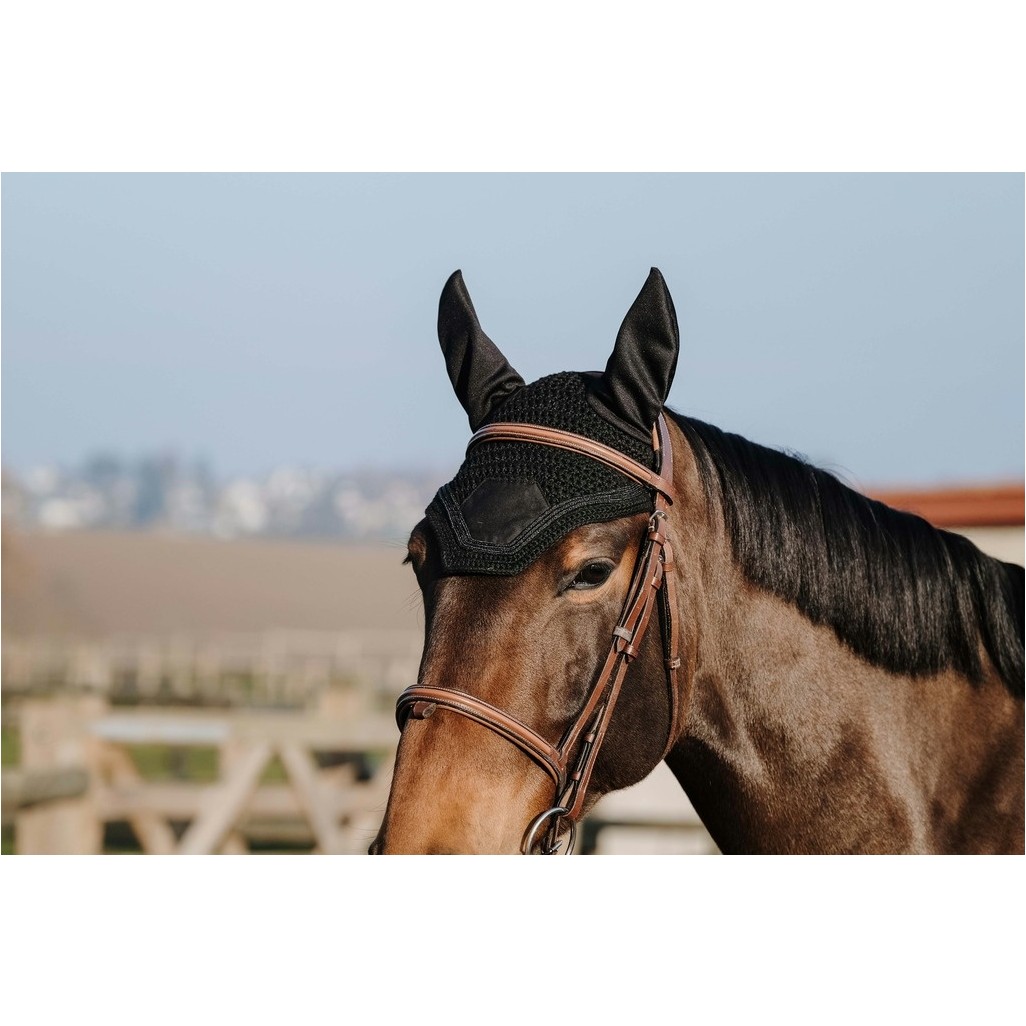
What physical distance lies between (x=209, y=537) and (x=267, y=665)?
24.8m

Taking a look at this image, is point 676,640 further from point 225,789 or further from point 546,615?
point 225,789

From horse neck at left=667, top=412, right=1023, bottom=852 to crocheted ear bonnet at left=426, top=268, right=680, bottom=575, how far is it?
238 mm

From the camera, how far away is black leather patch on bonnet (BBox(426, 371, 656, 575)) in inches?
89.0

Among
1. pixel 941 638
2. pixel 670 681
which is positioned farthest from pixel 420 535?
pixel 941 638

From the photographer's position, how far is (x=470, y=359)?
272cm

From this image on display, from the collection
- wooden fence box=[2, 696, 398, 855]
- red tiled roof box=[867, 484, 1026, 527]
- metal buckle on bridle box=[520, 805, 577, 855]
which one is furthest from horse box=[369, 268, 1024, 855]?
wooden fence box=[2, 696, 398, 855]

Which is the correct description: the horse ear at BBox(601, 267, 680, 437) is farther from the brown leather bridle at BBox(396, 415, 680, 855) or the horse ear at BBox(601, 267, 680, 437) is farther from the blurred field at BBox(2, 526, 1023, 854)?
the blurred field at BBox(2, 526, 1023, 854)

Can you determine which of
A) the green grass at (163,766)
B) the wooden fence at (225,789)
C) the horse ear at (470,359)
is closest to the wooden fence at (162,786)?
the wooden fence at (225,789)

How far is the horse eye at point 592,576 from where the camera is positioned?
92.2 inches

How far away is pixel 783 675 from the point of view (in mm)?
2682

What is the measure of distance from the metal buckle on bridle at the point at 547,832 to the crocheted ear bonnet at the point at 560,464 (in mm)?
526

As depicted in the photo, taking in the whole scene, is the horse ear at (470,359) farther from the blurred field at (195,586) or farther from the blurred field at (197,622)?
the blurred field at (195,586)

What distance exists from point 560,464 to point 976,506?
4.49 metres

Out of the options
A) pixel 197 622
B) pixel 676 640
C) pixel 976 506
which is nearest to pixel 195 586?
pixel 197 622
